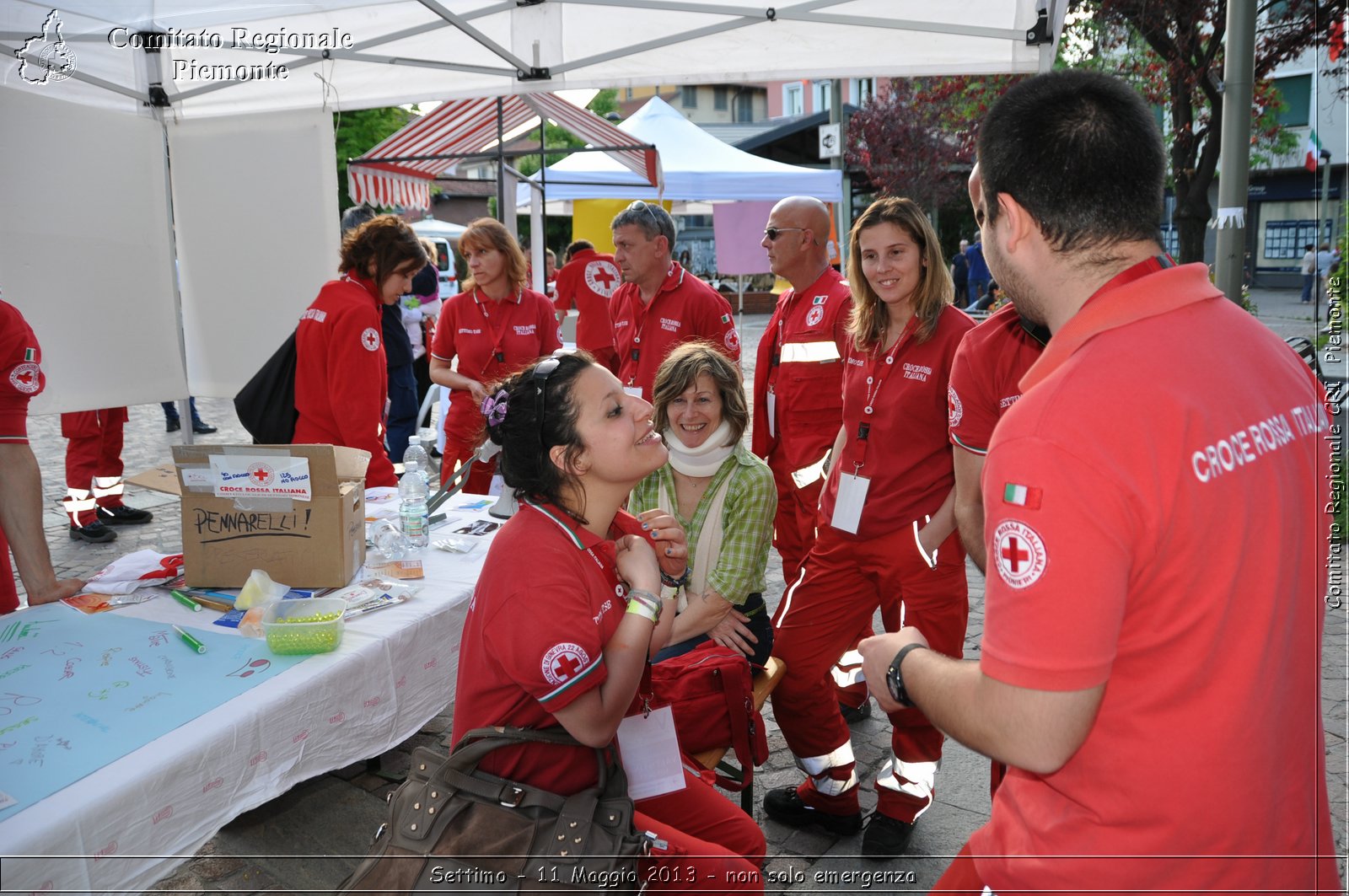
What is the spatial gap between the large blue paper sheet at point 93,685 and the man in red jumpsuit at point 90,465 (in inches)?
180

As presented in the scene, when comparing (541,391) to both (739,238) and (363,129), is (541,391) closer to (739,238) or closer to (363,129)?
(739,238)

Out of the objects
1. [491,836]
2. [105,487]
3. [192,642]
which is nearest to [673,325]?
[192,642]

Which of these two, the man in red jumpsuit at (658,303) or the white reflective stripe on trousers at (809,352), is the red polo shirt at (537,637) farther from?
the man in red jumpsuit at (658,303)

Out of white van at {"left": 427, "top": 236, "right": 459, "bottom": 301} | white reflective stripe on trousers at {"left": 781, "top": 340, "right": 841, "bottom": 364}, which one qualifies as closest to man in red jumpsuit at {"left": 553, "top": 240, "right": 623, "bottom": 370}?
white reflective stripe on trousers at {"left": 781, "top": 340, "right": 841, "bottom": 364}

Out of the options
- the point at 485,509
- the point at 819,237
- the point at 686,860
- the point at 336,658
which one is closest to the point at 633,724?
the point at 686,860

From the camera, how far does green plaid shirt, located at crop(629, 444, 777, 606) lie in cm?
290

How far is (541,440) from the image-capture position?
197 cm

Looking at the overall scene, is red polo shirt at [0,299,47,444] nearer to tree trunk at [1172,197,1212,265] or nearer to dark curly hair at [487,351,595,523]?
dark curly hair at [487,351,595,523]

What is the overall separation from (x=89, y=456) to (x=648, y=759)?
6011mm

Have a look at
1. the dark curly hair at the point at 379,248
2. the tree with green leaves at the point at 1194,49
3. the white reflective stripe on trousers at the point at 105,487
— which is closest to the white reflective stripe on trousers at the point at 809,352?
the dark curly hair at the point at 379,248

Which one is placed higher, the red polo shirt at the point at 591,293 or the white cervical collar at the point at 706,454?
the red polo shirt at the point at 591,293

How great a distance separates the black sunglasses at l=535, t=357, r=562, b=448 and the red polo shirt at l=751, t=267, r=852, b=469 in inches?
92.6

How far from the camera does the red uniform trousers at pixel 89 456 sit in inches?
249

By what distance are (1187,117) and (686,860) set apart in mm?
10429
